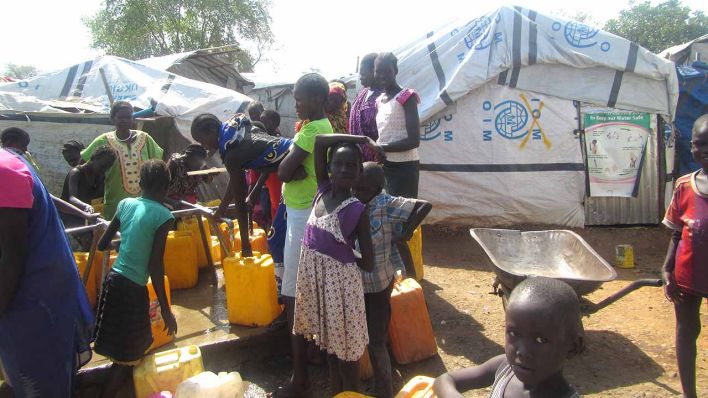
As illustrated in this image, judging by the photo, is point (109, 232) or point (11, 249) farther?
point (109, 232)

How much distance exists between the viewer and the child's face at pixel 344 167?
8.58 ft

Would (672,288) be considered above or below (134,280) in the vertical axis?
below

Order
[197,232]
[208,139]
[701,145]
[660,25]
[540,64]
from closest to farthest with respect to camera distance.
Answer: [701,145] → [208,139] → [197,232] → [540,64] → [660,25]

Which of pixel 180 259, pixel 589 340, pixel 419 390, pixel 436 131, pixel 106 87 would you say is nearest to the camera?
pixel 419 390

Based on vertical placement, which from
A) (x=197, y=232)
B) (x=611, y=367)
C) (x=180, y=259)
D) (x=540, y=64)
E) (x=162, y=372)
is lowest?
(x=611, y=367)

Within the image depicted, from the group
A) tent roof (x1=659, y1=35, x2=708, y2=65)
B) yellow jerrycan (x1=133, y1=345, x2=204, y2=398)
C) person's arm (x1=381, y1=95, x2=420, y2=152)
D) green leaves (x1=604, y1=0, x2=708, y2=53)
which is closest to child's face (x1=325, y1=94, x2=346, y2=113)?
person's arm (x1=381, y1=95, x2=420, y2=152)

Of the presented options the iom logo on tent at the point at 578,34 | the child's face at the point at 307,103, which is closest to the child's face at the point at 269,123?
the child's face at the point at 307,103

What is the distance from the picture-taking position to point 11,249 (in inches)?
78.2

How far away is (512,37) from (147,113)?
17.2 feet

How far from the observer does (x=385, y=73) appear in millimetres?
4285

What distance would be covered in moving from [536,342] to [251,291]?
262cm

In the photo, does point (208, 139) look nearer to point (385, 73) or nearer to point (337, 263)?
point (337, 263)

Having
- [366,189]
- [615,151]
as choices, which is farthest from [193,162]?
[615,151]

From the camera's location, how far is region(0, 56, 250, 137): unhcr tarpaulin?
303 inches
